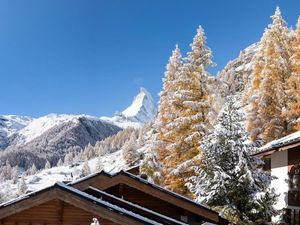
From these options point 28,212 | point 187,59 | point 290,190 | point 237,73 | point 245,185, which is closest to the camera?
point 28,212

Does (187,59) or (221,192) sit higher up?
(187,59)

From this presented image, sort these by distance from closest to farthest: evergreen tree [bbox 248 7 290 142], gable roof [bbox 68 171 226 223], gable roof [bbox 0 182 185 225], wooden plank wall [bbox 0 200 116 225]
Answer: gable roof [bbox 0 182 185 225] → wooden plank wall [bbox 0 200 116 225] → gable roof [bbox 68 171 226 223] → evergreen tree [bbox 248 7 290 142]

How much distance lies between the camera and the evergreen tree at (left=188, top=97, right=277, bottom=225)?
20.1 meters

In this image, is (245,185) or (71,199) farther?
(245,185)

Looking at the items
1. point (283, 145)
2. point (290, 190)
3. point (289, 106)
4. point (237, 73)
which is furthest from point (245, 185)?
point (237, 73)

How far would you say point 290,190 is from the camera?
25.6 m

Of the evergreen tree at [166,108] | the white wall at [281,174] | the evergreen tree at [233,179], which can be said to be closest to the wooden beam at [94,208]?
the evergreen tree at [233,179]

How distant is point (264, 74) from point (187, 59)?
648 cm

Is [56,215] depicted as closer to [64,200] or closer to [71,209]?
[71,209]

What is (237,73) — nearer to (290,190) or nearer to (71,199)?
(290,190)

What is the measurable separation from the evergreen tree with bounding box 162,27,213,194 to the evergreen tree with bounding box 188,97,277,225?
7.09 metres

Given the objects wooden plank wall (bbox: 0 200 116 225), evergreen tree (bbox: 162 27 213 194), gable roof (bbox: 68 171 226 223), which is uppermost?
evergreen tree (bbox: 162 27 213 194)

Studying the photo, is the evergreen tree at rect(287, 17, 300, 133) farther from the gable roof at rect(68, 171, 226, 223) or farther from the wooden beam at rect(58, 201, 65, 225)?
the wooden beam at rect(58, 201, 65, 225)

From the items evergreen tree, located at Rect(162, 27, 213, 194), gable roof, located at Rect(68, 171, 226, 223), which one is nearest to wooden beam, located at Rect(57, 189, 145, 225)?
gable roof, located at Rect(68, 171, 226, 223)
